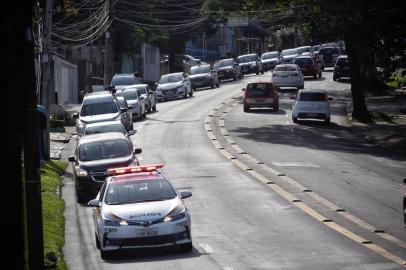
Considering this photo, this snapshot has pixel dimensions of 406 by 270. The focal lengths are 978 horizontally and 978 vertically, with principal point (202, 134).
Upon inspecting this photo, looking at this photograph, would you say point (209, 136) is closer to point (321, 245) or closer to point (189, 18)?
point (321, 245)

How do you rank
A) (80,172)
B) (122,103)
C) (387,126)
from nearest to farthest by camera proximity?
(80,172), (122,103), (387,126)

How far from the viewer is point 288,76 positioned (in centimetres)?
6494

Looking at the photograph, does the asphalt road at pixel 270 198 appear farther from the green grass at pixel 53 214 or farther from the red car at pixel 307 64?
the red car at pixel 307 64

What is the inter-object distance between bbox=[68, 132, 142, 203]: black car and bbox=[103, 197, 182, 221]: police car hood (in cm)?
774

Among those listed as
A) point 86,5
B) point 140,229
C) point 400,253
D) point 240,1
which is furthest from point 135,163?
point 240,1

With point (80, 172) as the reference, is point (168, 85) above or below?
below

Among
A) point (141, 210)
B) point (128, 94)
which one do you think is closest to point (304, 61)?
point (128, 94)

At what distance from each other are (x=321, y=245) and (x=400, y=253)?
1.66 metres

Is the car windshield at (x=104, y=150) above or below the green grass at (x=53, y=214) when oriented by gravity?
above

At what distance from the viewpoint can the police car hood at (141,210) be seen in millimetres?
19156

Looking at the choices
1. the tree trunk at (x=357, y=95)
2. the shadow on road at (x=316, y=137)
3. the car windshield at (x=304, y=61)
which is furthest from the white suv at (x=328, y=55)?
the shadow on road at (x=316, y=137)

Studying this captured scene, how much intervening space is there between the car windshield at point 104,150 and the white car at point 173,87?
115ft

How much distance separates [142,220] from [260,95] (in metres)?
34.7

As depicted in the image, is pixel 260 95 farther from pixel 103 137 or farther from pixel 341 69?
pixel 103 137
